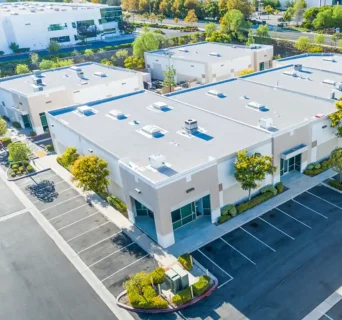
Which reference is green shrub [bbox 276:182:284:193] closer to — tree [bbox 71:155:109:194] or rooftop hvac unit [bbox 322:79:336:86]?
tree [bbox 71:155:109:194]

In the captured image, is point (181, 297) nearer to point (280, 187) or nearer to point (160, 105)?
point (280, 187)

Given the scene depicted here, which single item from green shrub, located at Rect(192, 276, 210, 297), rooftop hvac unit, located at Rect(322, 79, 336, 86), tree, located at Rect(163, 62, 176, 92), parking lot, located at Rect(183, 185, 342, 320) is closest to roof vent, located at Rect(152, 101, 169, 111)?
parking lot, located at Rect(183, 185, 342, 320)

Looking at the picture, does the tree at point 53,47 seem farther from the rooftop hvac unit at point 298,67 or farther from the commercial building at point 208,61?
the rooftop hvac unit at point 298,67

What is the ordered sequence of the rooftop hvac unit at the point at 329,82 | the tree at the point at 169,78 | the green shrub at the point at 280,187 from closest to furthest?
the green shrub at the point at 280,187 < the rooftop hvac unit at the point at 329,82 < the tree at the point at 169,78

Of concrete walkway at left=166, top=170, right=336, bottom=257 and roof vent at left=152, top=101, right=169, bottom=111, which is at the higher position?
roof vent at left=152, top=101, right=169, bottom=111

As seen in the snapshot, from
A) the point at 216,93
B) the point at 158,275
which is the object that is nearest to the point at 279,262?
the point at 158,275

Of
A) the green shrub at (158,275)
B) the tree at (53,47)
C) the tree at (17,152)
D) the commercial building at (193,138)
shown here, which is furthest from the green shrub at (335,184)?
the tree at (53,47)
